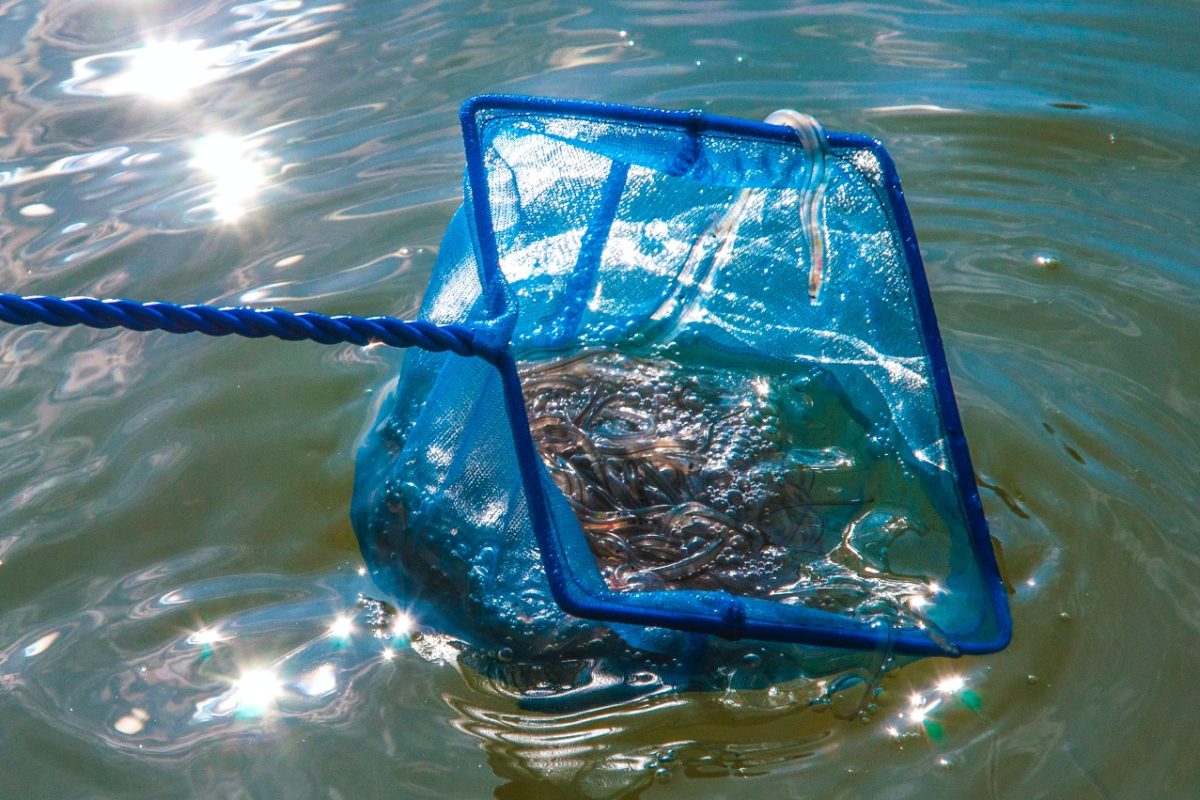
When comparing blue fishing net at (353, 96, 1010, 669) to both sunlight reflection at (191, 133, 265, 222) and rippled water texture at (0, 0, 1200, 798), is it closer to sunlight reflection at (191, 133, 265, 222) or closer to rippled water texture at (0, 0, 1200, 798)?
rippled water texture at (0, 0, 1200, 798)

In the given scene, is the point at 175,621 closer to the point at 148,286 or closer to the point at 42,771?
the point at 42,771

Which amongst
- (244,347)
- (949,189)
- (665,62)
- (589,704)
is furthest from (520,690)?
(665,62)

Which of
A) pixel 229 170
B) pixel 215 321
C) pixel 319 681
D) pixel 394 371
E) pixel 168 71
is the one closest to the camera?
pixel 215 321

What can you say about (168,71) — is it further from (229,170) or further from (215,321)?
(215,321)

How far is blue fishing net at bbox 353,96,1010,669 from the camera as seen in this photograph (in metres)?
2.14

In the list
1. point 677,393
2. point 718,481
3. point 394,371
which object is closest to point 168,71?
point 394,371

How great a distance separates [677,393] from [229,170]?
1994 mm

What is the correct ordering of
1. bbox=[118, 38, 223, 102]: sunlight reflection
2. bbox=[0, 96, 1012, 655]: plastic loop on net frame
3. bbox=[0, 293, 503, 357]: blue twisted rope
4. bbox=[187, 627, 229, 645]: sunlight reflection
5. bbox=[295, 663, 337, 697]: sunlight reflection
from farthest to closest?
bbox=[118, 38, 223, 102]: sunlight reflection → bbox=[187, 627, 229, 645]: sunlight reflection → bbox=[295, 663, 337, 697]: sunlight reflection → bbox=[0, 96, 1012, 655]: plastic loop on net frame → bbox=[0, 293, 503, 357]: blue twisted rope

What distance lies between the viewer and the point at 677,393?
3.01 metres

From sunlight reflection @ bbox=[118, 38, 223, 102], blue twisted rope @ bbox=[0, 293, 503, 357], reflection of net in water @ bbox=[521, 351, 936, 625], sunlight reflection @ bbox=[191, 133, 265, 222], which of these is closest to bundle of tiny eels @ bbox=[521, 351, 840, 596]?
reflection of net in water @ bbox=[521, 351, 936, 625]

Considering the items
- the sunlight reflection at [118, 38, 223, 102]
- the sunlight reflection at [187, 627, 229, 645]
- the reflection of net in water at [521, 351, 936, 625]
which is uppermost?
the sunlight reflection at [118, 38, 223, 102]

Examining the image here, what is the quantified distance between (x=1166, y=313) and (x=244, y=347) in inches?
100

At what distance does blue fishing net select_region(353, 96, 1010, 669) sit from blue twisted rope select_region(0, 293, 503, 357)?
188 mm

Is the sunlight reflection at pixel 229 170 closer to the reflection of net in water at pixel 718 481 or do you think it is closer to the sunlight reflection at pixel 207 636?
the reflection of net in water at pixel 718 481
